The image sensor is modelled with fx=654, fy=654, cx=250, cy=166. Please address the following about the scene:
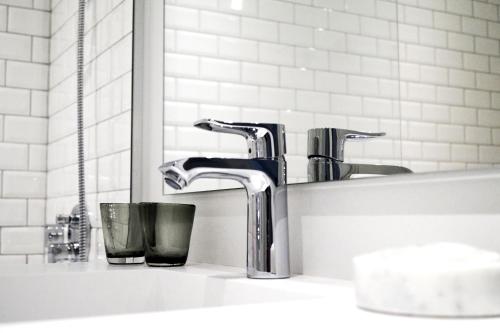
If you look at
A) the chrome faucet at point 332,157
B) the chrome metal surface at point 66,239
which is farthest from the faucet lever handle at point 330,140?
the chrome metal surface at point 66,239

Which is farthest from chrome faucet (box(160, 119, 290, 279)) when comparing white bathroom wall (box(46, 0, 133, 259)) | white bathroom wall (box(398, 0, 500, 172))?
white bathroom wall (box(46, 0, 133, 259))

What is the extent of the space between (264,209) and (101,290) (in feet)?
1.22

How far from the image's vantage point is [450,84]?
29.9 inches

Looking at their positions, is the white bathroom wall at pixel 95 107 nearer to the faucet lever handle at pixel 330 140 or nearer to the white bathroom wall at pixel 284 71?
the white bathroom wall at pixel 284 71

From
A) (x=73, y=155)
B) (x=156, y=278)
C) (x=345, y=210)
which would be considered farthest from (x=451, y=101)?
(x=73, y=155)

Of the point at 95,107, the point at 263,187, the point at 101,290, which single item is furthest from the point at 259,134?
the point at 95,107

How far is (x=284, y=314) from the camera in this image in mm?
575

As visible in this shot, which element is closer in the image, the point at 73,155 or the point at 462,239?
the point at 462,239

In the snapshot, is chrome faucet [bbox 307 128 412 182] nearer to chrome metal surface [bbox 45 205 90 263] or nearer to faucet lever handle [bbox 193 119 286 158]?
faucet lever handle [bbox 193 119 286 158]

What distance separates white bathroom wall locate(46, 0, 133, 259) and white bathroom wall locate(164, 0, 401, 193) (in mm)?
195

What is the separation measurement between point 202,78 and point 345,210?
53 cm

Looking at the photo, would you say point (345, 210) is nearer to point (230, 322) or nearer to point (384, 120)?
point (384, 120)

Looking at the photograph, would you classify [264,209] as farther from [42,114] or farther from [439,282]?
[42,114]

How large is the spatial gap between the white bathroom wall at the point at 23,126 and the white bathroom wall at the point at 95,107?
0.11 feet
